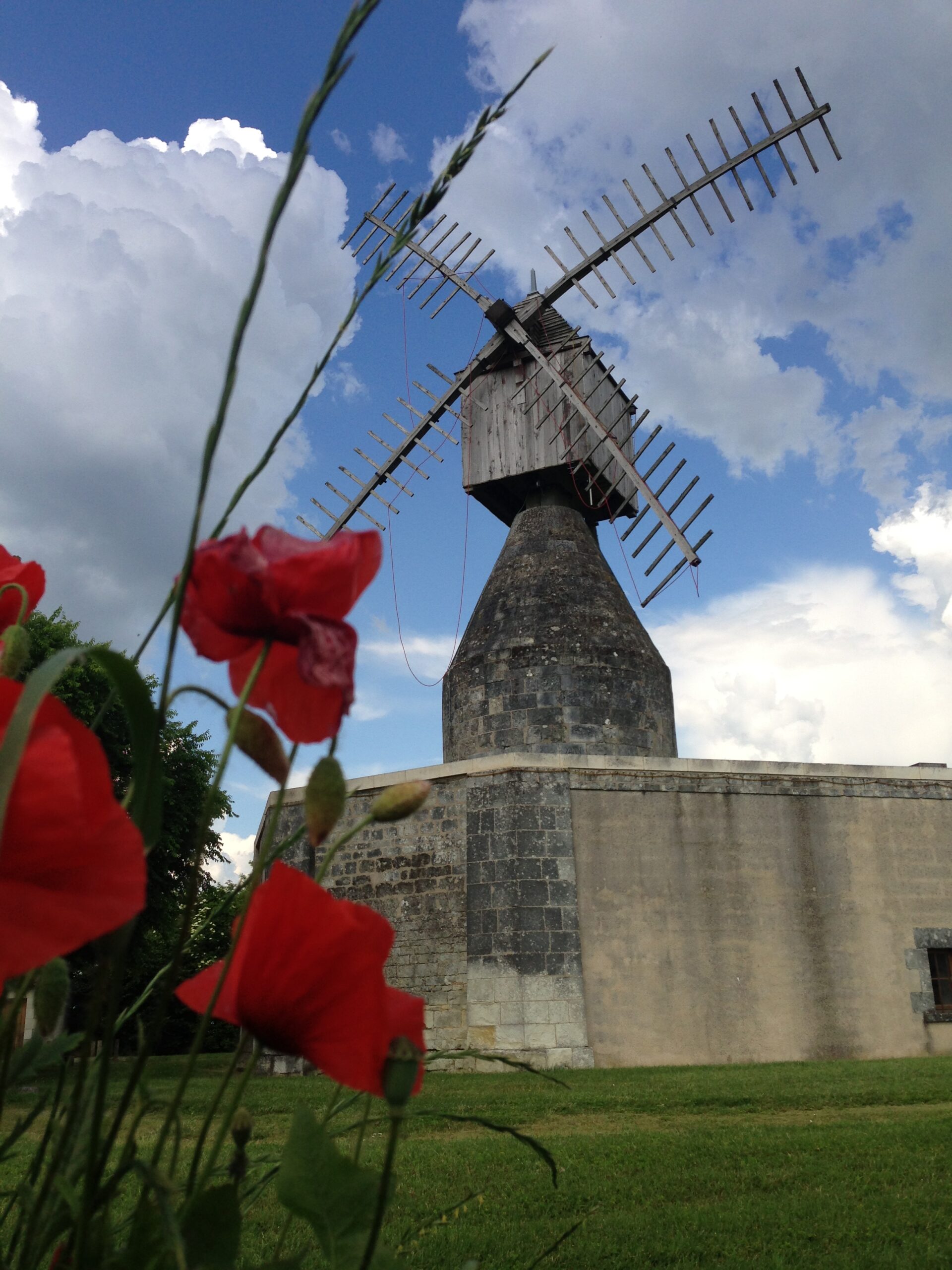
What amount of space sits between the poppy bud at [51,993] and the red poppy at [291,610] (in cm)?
24

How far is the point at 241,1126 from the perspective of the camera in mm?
678

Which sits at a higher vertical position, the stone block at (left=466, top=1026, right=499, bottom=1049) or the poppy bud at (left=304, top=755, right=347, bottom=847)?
the poppy bud at (left=304, top=755, right=347, bottom=847)

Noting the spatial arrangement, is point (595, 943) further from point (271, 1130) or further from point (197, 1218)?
point (197, 1218)

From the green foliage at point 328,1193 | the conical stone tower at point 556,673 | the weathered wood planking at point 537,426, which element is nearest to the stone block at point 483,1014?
the conical stone tower at point 556,673

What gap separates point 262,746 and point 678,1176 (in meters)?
4.89

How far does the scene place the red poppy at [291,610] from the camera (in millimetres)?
599

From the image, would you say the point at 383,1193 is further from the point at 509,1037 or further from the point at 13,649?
the point at 509,1037

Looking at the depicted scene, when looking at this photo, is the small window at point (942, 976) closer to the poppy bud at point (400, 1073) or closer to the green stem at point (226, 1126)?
the green stem at point (226, 1126)

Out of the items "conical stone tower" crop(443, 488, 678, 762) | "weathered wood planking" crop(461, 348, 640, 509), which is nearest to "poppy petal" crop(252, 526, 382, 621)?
"conical stone tower" crop(443, 488, 678, 762)

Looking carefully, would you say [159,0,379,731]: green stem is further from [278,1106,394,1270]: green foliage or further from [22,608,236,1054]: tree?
[22,608,236,1054]: tree

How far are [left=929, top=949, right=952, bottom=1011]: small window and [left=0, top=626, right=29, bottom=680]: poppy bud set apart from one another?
12761mm

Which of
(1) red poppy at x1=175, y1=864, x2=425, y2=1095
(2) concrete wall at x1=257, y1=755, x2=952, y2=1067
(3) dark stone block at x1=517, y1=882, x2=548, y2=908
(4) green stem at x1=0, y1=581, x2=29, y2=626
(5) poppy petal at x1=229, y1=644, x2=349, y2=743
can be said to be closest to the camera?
(1) red poppy at x1=175, y1=864, x2=425, y2=1095

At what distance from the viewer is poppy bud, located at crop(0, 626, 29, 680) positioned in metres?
0.72

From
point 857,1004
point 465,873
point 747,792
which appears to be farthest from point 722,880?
point 465,873
